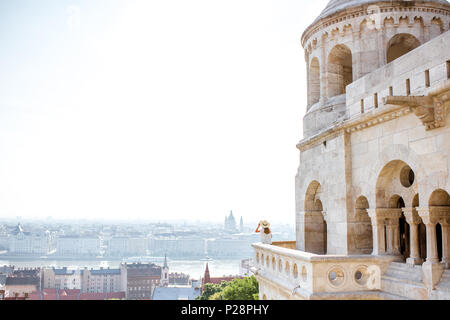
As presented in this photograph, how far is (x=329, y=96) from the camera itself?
1490 centimetres

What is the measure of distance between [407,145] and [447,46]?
2.09 meters

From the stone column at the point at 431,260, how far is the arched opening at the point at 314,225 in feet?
19.2

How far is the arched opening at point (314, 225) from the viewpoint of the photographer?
14992 millimetres

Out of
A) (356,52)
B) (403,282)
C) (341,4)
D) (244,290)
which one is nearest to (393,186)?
(403,282)

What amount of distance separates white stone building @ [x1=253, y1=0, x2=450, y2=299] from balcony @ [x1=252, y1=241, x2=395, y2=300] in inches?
0.9

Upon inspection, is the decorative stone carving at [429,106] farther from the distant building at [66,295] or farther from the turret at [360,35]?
the distant building at [66,295]

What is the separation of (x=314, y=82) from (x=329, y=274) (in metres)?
8.03

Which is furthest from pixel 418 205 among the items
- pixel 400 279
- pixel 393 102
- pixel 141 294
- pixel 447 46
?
pixel 141 294

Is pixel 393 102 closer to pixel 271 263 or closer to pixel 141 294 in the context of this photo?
pixel 271 263

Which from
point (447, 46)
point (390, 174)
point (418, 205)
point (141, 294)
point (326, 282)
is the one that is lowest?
point (141, 294)

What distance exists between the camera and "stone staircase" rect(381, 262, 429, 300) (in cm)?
898

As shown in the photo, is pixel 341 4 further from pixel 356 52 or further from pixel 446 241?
pixel 446 241

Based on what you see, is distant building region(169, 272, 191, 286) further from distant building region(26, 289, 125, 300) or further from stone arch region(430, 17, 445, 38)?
stone arch region(430, 17, 445, 38)
